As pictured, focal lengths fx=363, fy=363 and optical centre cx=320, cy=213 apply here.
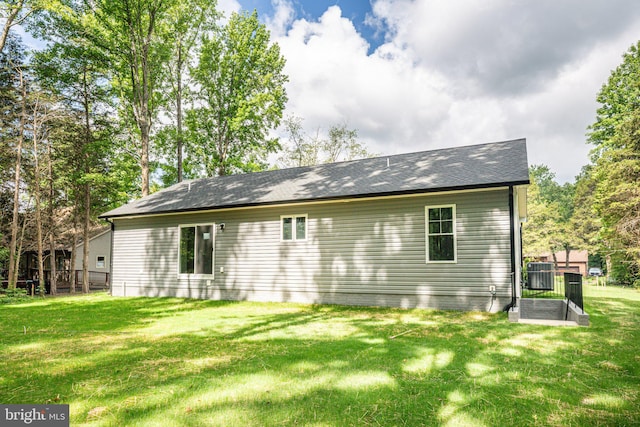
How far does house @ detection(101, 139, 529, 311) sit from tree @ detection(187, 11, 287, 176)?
9543mm

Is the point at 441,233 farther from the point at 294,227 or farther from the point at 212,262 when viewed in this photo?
the point at 212,262

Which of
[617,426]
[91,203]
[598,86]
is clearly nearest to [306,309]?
[617,426]

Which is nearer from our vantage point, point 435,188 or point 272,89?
point 435,188

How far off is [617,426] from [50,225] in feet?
64.4

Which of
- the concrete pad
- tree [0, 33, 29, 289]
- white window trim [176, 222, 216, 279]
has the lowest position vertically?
the concrete pad

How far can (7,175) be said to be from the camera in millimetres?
13875

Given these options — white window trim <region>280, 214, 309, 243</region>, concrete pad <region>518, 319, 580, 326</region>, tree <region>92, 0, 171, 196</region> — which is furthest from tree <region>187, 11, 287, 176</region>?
concrete pad <region>518, 319, 580, 326</region>

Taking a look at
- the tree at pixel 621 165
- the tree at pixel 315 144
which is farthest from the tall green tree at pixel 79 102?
the tree at pixel 621 165

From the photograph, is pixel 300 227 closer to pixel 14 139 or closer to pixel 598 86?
pixel 14 139

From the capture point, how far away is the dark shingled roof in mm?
9008

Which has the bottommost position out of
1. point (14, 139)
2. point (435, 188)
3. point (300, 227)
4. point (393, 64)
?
point (300, 227)

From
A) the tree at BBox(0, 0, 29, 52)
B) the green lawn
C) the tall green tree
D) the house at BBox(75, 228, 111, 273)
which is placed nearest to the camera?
the green lawn

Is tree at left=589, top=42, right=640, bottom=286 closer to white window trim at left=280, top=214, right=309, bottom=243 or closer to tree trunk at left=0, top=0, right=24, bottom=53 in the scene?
white window trim at left=280, top=214, right=309, bottom=243

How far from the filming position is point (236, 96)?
2252cm
